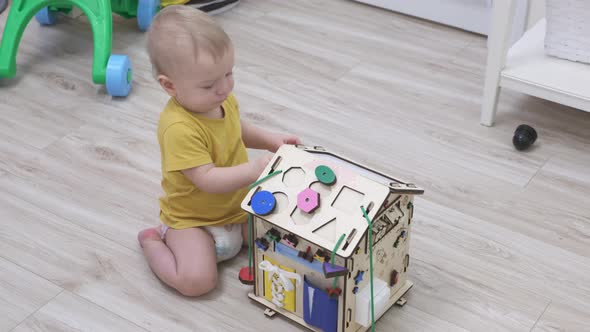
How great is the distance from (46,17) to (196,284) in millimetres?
1097

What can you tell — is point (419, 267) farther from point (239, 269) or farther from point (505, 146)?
point (505, 146)

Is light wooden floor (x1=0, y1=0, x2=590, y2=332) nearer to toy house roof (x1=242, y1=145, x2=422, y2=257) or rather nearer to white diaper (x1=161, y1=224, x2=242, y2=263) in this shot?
white diaper (x1=161, y1=224, x2=242, y2=263)

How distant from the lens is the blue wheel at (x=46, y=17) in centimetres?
211

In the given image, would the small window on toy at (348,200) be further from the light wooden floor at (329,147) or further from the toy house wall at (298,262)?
the light wooden floor at (329,147)

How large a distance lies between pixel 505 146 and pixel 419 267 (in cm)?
43

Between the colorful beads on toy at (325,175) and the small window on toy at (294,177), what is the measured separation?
0.09ft

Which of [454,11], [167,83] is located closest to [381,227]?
[167,83]

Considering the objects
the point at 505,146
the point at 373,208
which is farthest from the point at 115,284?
the point at 505,146

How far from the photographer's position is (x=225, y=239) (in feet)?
4.54

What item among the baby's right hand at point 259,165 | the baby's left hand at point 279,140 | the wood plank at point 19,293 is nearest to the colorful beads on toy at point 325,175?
the baby's right hand at point 259,165

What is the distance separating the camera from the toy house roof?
3.71 feet

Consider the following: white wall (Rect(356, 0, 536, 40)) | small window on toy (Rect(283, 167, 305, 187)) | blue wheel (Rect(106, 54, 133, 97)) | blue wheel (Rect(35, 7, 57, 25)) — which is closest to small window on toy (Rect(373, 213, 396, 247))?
small window on toy (Rect(283, 167, 305, 187))

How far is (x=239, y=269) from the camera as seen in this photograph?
140cm

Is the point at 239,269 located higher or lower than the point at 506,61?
lower
